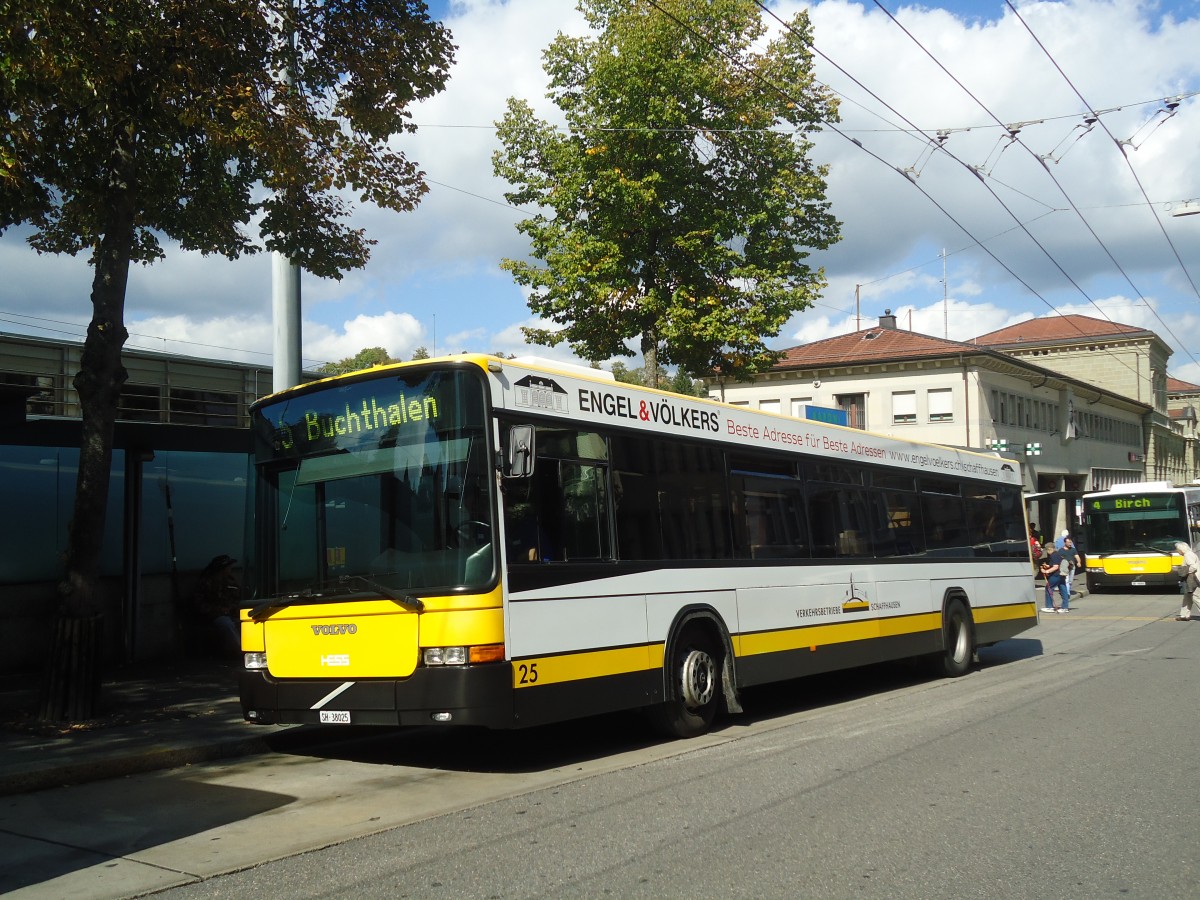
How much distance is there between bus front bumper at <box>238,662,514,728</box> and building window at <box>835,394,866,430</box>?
46.2 meters

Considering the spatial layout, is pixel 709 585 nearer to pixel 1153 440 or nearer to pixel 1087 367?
pixel 1087 367

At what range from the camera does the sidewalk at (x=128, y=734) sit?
846cm

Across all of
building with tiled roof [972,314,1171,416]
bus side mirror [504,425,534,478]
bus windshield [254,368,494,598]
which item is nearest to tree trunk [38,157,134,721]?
bus windshield [254,368,494,598]

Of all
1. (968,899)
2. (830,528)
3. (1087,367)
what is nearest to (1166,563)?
(830,528)

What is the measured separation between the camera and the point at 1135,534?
3428cm

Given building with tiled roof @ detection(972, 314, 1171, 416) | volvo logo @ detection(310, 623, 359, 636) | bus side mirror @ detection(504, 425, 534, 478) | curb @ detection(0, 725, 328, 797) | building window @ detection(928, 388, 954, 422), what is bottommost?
curb @ detection(0, 725, 328, 797)

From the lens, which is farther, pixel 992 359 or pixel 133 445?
pixel 992 359

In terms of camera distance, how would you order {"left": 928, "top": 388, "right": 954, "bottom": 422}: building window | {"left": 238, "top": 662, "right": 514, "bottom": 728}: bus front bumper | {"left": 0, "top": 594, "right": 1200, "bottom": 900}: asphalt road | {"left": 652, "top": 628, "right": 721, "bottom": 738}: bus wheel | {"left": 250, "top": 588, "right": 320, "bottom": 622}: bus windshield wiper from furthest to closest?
{"left": 928, "top": 388, "right": 954, "bottom": 422}: building window → {"left": 652, "top": 628, "right": 721, "bottom": 738}: bus wheel → {"left": 250, "top": 588, "right": 320, "bottom": 622}: bus windshield wiper → {"left": 238, "top": 662, "right": 514, "bottom": 728}: bus front bumper → {"left": 0, "top": 594, "right": 1200, "bottom": 900}: asphalt road

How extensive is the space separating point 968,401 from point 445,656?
1805 inches

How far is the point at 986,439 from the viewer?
2002 inches

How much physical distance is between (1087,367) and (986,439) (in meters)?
33.8

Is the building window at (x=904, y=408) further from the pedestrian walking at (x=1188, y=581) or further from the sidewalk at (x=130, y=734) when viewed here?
the sidewalk at (x=130, y=734)

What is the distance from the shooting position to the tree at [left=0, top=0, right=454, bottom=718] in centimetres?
934

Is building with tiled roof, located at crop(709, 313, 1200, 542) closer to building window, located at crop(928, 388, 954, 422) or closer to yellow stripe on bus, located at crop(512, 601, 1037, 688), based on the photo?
building window, located at crop(928, 388, 954, 422)
